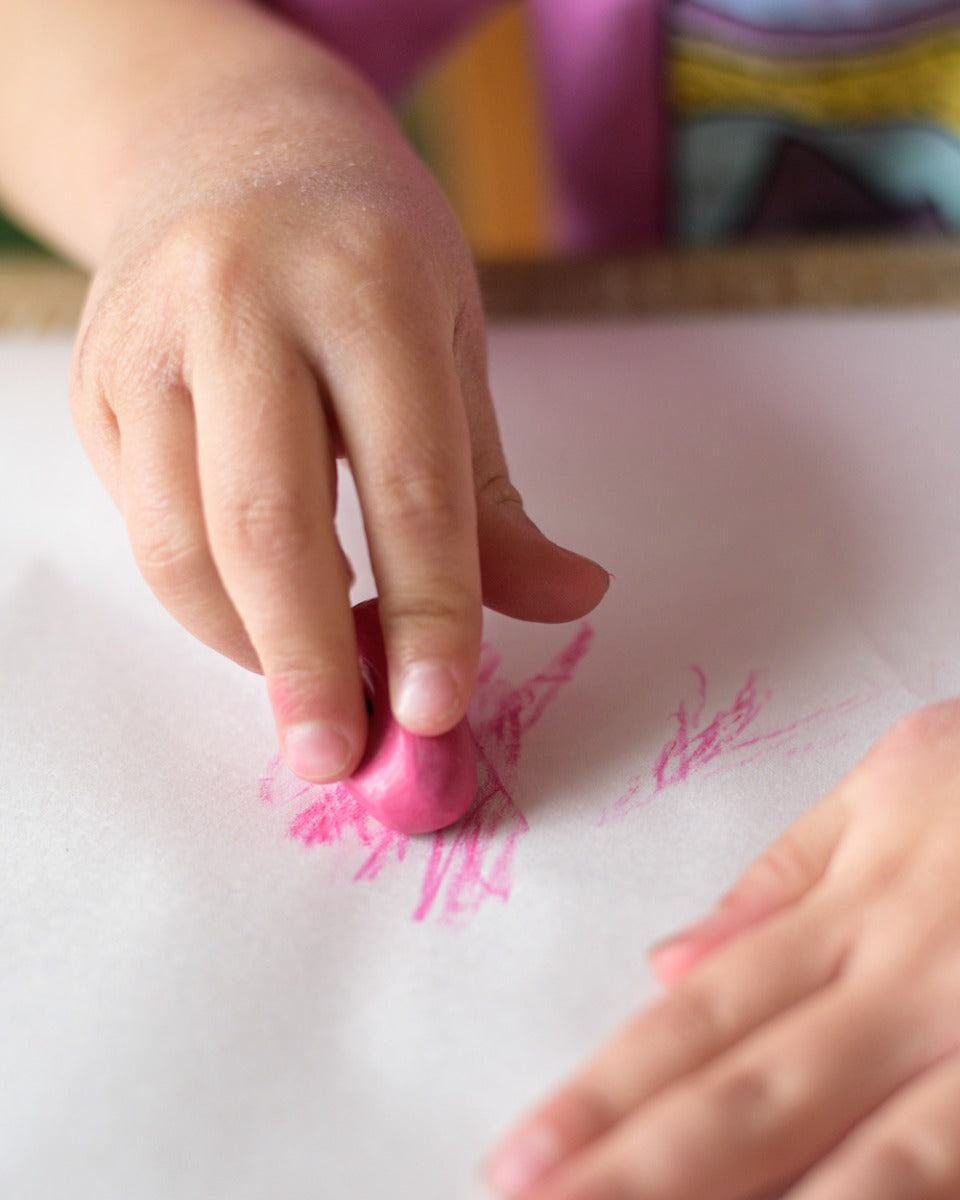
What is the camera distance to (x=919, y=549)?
478 mm

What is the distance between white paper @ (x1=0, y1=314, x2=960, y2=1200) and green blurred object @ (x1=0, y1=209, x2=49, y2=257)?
0.79 metres

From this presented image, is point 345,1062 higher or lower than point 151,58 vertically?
lower

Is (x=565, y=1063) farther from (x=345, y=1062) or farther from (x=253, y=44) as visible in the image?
(x=253, y=44)

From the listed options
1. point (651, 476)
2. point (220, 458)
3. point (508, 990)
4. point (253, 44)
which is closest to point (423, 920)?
point (508, 990)

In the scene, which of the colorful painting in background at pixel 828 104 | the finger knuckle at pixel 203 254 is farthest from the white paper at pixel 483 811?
the colorful painting in background at pixel 828 104

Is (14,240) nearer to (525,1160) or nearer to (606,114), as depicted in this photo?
(606,114)

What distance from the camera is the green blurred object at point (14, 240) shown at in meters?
1.26

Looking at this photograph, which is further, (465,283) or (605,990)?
→ (465,283)

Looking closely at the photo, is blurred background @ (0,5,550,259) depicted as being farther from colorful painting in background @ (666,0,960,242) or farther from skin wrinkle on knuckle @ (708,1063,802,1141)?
skin wrinkle on knuckle @ (708,1063,802,1141)

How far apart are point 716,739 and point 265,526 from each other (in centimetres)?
17

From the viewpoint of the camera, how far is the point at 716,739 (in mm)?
398

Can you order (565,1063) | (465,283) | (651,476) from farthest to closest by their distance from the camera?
(651,476) → (465,283) → (565,1063)

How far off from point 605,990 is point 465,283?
248mm

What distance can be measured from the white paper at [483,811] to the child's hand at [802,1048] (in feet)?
0.08
